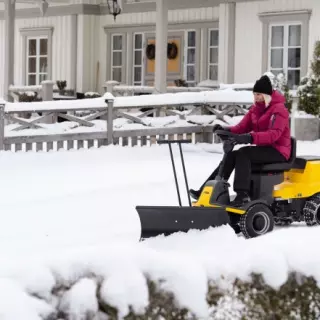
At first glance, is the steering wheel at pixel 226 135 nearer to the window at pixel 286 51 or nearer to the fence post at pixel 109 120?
the fence post at pixel 109 120

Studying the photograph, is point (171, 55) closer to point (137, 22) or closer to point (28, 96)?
point (137, 22)

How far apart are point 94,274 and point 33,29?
2537 centimetres

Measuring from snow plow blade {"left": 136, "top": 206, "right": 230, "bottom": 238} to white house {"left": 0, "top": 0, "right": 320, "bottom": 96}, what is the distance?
49.8 ft

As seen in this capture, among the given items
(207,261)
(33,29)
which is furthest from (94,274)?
(33,29)

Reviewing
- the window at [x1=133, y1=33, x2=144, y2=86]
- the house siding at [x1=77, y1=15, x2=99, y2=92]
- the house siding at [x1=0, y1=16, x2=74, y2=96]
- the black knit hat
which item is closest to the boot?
the black knit hat

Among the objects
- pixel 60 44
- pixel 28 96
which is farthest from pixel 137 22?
pixel 28 96

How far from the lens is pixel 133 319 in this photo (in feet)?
16.5

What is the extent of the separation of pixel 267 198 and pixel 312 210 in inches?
18.9

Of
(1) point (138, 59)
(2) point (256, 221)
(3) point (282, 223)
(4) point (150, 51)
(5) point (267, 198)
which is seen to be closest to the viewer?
(2) point (256, 221)

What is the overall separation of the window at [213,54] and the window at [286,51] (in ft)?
8.39

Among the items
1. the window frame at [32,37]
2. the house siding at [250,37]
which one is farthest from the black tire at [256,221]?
the window frame at [32,37]

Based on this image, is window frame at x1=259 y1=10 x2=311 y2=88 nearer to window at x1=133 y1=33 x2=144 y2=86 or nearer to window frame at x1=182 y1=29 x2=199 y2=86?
window frame at x1=182 y1=29 x2=199 y2=86

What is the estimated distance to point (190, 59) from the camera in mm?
26484

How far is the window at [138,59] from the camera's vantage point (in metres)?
27.8
